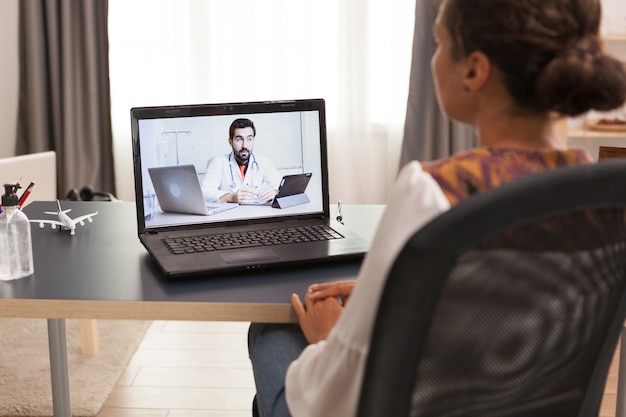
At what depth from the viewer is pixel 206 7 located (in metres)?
4.01

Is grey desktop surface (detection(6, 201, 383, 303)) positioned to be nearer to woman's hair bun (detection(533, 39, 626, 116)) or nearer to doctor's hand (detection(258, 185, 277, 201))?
doctor's hand (detection(258, 185, 277, 201))

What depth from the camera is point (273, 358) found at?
138 cm

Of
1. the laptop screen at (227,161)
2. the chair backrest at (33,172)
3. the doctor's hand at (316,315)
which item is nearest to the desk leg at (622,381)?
the laptop screen at (227,161)

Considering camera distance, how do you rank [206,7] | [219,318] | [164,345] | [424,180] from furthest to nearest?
[206,7] → [164,345] → [219,318] → [424,180]

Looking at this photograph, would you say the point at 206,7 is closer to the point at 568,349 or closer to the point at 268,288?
the point at 268,288

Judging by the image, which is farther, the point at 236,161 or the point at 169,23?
the point at 169,23

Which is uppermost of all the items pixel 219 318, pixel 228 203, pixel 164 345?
pixel 228 203

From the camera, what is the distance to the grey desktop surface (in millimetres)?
1395

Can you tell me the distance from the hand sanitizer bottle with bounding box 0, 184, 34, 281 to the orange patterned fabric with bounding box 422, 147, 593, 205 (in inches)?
31.6

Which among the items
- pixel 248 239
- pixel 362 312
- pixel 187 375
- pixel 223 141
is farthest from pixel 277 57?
pixel 362 312

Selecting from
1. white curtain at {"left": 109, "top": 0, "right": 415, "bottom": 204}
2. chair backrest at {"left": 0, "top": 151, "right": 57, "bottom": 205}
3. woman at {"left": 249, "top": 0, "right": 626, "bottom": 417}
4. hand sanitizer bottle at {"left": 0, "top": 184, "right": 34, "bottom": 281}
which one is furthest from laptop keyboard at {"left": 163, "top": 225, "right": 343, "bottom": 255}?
white curtain at {"left": 109, "top": 0, "right": 415, "bottom": 204}

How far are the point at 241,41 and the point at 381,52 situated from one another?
25.7 inches

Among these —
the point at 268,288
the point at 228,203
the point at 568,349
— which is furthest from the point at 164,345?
the point at 568,349

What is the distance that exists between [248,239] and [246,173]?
0.59 ft
